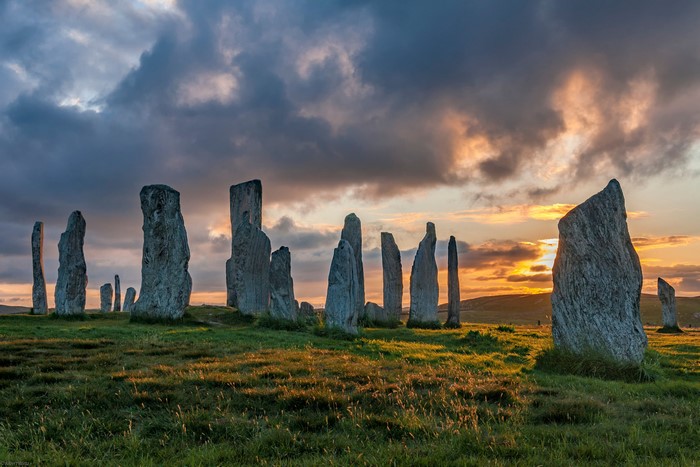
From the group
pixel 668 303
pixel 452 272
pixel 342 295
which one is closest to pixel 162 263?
pixel 342 295

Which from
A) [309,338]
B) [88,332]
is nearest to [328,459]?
[309,338]

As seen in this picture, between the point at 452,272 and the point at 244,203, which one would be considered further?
the point at 244,203

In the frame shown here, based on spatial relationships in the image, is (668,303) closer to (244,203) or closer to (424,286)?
(424,286)

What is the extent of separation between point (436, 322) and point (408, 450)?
23782 millimetres

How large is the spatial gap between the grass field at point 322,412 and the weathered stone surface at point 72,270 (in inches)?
636

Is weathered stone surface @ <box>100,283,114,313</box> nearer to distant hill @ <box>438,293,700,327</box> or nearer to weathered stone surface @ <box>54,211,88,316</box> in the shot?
weathered stone surface @ <box>54,211,88,316</box>

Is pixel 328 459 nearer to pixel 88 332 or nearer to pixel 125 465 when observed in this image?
pixel 125 465

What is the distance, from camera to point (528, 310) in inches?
3991

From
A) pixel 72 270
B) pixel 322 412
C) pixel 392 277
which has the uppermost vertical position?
pixel 72 270

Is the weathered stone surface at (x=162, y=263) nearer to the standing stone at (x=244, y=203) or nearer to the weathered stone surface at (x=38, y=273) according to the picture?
the standing stone at (x=244, y=203)

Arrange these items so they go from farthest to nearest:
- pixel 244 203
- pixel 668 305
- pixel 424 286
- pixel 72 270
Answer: pixel 244 203
pixel 668 305
pixel 424 286
pixel 72 270

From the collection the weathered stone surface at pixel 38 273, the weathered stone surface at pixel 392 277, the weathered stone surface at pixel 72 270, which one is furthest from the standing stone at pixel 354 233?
the weathered stone surface at pixel 38 273

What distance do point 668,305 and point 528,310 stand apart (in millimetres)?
68050

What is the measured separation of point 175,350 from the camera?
13.8m
